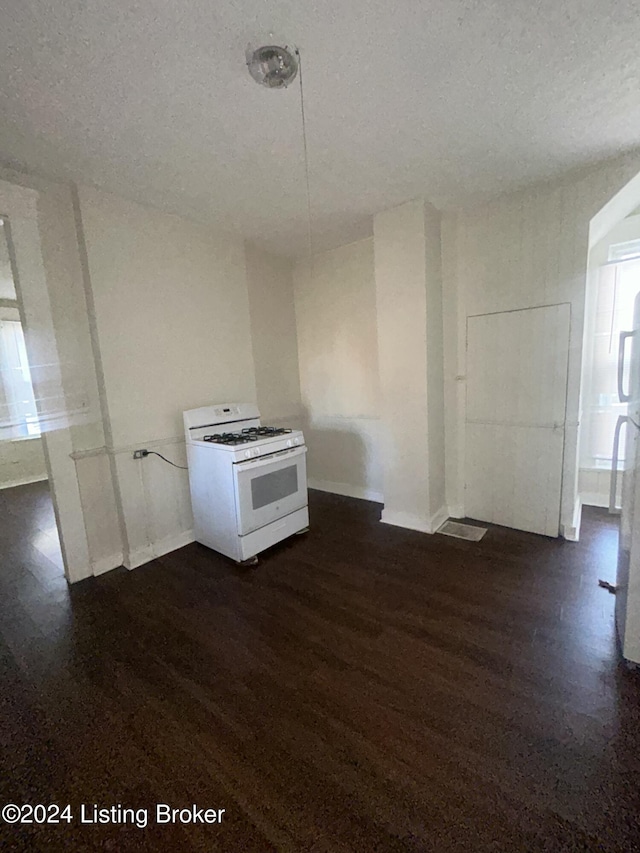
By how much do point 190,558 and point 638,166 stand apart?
13.4ft

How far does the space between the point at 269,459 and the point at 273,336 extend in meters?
1.70

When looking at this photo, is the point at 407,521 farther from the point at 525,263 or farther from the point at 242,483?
the point at 525,263

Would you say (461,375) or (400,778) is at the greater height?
(461,375)

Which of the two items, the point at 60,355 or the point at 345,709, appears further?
the point at 60,355

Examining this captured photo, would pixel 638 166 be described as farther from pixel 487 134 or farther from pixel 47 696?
pixel 47 696

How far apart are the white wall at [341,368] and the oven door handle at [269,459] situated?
3.43ft

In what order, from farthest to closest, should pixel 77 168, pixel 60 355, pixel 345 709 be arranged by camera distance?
pixel 60 355 → pixel 77 168 → pixel 345 709

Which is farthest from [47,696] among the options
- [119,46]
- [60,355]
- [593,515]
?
[593,515]

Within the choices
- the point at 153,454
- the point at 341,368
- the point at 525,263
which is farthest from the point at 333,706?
the point at 525,263

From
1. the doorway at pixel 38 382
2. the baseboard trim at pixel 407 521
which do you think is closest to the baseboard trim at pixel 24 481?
the doorway at pixel 38 382

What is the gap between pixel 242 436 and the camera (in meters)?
2.84

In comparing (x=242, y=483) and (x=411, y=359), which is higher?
(x=411, y=359)

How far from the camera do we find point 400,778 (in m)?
1.18

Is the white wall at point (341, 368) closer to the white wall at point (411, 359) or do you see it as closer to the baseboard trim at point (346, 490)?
the baseboard trim at point (346, 490)
